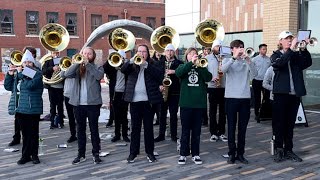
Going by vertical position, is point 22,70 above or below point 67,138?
above

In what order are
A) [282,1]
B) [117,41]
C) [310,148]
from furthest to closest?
1. [282,1]
2. [117,41]
3. [310,148]

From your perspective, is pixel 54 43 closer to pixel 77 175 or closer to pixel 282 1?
pixel 77 175

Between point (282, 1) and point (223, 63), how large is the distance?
534cm

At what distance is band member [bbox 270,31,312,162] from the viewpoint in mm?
5816

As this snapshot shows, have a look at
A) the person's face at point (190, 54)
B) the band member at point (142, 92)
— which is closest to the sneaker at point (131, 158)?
the band member at point (142, 92)

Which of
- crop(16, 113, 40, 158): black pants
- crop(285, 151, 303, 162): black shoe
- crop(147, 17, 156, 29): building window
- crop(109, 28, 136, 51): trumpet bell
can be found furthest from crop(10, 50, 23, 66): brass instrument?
crop(147, 17, 156, 29): building window

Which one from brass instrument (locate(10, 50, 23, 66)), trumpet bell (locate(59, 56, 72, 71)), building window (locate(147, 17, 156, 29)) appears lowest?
trumpet bell (locate(59, 56, 72, 71))

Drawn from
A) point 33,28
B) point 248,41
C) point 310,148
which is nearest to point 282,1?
point 248,41

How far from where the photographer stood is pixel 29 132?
613 centimetres

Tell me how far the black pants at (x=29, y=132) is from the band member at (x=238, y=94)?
2935 millimetres

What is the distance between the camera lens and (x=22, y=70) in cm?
602

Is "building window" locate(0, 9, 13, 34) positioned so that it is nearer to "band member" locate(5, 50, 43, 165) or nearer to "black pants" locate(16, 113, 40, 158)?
"band member" locate(5, 50, 43, 165)

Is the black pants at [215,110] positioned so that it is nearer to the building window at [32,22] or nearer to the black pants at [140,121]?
the black pants at [140,121]

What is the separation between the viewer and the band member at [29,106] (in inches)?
236
